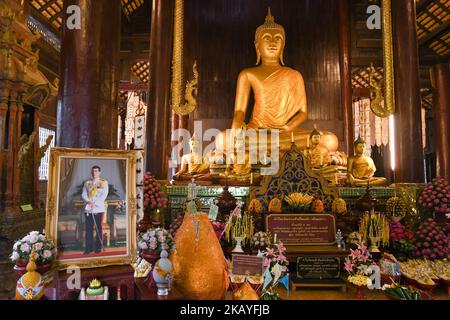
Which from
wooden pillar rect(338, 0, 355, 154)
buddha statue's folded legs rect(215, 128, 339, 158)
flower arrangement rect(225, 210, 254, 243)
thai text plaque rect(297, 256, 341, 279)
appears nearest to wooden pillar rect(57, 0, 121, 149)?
flower arrangement rect(225, 210, 254, 243)

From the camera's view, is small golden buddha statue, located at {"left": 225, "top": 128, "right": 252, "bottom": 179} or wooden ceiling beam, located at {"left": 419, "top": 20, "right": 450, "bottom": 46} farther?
wooden ceiling beam, located at {"left": 419, "top": 20, "right": 450, "bottom": 46}

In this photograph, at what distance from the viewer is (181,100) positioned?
241 inches

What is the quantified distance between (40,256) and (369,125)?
7.40m

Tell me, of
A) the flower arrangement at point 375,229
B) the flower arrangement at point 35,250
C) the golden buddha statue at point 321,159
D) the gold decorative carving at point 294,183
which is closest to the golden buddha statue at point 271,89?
the golden buddha statue at point 321,159

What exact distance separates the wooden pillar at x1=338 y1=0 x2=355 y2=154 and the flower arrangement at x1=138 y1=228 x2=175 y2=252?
16.8ft

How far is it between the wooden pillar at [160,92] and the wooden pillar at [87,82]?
2426 mm

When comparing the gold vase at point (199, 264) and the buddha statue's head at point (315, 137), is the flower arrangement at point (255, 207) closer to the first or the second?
the gold vase at point (199, 264)

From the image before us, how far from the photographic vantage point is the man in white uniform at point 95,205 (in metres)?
2.50

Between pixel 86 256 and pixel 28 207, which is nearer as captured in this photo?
pixel 86 256

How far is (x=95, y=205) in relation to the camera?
2.53m

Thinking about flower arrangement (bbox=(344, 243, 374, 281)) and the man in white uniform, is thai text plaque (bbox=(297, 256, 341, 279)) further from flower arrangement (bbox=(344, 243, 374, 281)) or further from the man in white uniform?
the man in white uniform

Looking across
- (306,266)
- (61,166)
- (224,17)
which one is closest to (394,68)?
(306,266)

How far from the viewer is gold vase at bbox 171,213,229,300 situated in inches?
93.3

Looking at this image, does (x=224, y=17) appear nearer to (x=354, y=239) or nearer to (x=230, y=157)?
(x=230, y=157)
